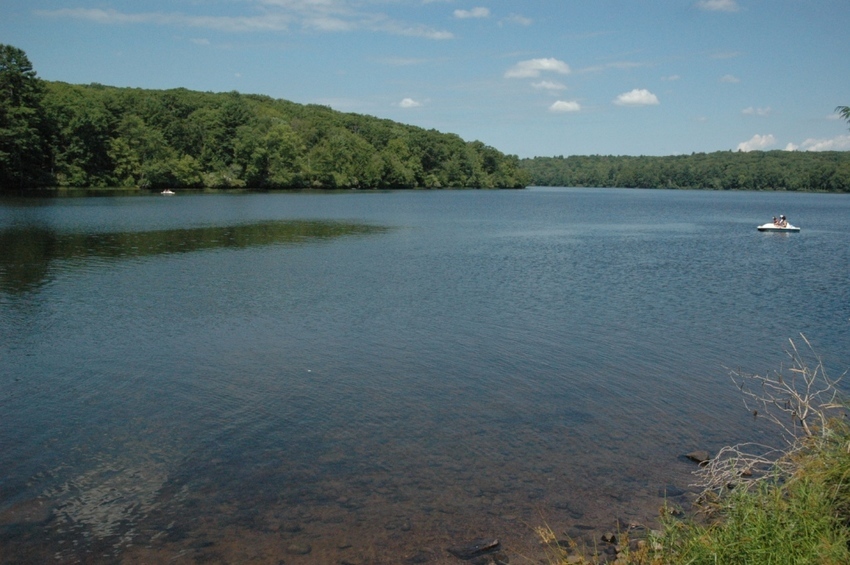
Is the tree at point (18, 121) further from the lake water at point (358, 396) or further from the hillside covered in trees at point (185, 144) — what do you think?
the lake water at point (358, 396)

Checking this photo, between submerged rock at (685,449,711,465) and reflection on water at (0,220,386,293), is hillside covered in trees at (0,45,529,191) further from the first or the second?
submerged rock at (685,449,711,465)

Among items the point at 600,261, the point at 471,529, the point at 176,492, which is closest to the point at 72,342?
the point at 176,492

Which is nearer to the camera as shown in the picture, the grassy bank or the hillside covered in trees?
the grassy bank

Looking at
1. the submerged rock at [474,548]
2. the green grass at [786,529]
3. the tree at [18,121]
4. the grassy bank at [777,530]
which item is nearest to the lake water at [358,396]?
the submerged rock at [474,548]

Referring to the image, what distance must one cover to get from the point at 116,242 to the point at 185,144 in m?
80.8

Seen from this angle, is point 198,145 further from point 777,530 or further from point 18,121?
point 777,530

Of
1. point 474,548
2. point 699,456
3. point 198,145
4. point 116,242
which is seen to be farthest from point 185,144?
point 474,548

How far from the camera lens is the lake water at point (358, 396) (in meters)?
7.93

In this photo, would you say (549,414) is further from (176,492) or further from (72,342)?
(72,342)

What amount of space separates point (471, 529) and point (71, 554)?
454cm

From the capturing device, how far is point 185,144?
10825 centimetres

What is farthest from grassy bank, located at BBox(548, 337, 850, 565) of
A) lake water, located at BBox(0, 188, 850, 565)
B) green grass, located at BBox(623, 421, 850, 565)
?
lake water, located at BBox(0, 188, 850, 565)

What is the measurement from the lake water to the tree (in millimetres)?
56923

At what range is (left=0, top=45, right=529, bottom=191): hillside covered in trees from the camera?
80562 millimetres
